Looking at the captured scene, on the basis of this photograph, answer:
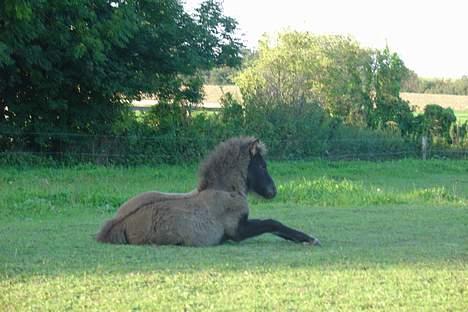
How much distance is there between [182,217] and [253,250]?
3.38 ft

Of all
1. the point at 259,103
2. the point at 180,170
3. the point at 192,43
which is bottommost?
the point at 180,170

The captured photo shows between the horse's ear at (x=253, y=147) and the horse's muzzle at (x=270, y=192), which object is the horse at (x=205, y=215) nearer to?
the horse's ear at (x=253, y=147)

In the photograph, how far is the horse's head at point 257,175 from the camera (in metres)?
11.5

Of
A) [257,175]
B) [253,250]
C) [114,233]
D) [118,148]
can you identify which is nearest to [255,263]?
[253,250]

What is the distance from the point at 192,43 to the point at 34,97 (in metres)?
5.74

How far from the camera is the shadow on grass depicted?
838 centimetres

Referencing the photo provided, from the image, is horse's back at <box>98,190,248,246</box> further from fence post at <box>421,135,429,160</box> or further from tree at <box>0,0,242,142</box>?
fence post at <box>421,135,429,160</box>

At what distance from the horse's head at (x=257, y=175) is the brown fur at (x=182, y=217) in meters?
0.47

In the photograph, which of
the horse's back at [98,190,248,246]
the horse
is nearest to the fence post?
the horse

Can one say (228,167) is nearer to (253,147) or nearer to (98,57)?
(253,147)

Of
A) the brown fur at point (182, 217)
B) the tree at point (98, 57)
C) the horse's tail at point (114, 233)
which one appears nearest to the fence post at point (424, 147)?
the tree at point (98, 57)

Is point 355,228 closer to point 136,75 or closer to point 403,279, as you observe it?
point 403,279

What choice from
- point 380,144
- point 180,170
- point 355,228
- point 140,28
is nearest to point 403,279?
point 355,228

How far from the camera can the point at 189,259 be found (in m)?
8.89
